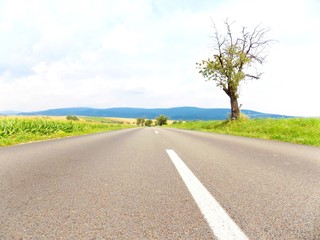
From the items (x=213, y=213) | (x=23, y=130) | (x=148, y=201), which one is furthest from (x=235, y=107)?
(x=213, y=213)

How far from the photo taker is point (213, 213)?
278 cm

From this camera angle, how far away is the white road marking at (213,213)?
2307 millimetres

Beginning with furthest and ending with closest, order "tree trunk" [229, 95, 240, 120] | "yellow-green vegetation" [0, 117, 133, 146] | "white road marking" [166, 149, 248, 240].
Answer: "tree trunk" [229, 95, 240, 120] → "yellow-green vegetation" [0, 117, 133, 146] → "white road marking" [166, 149, 248, 240]

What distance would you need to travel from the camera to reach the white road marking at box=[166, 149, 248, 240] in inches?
90.8

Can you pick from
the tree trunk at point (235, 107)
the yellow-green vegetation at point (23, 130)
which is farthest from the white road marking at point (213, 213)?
the tree trunk at point (235, 107)

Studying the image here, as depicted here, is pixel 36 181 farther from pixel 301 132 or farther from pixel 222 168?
pixel 301 132

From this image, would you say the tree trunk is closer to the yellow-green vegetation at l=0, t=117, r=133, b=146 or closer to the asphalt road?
the yellow-green vegetation at l=0, t=117, r=133, b=146

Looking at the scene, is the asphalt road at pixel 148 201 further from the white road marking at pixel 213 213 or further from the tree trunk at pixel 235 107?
the tree trunk at pixel 235 107

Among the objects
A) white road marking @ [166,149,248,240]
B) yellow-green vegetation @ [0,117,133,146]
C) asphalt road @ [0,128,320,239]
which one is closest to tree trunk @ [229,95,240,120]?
yellow-green vegetation @ [0,117,133,146]

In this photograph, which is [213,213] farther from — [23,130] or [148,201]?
[23,130]

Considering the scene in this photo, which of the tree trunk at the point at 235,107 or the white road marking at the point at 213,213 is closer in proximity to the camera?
the white road marking at the point at 213,213

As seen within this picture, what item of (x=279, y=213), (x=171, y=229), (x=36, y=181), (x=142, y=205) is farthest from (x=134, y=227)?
(x=36, y=181)

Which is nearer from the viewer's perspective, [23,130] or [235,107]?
[23,130]

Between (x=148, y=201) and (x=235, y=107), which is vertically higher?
(x=235, y=107)
